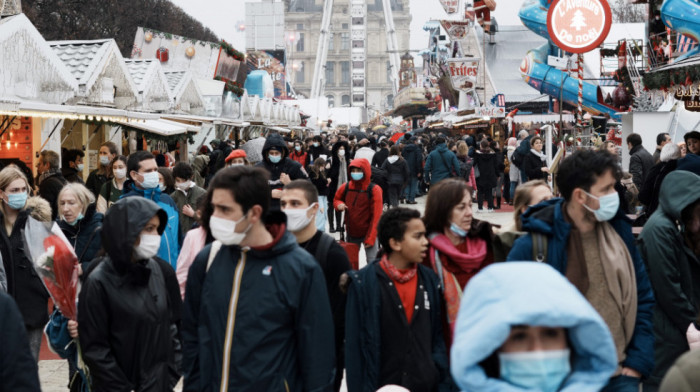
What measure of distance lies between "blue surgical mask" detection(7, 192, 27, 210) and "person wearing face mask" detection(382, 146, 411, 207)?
1117 centimetres

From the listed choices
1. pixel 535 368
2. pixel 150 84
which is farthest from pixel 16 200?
pixel 150 84

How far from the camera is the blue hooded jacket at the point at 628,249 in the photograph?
3637 millimetres

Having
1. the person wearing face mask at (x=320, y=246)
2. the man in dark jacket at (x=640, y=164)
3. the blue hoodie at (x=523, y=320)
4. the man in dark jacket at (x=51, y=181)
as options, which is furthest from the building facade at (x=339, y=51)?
the blue hoodie at (x=523, y=320)

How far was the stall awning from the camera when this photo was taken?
14773mm

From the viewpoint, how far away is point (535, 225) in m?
3.66

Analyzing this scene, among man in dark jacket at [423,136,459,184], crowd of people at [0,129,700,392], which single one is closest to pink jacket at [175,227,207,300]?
crowd of people at [0,129,700,392]

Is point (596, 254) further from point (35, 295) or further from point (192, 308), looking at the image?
point (35, 295)

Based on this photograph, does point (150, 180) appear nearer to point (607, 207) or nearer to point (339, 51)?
point (607, 207)

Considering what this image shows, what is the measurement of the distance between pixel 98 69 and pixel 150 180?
807 centimetres

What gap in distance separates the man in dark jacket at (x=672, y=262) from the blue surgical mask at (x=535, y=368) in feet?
7.90

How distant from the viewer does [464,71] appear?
124ft

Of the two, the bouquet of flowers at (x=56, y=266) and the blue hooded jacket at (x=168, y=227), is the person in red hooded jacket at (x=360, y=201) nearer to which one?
the blue hooded jacket at (x=168, y=227)

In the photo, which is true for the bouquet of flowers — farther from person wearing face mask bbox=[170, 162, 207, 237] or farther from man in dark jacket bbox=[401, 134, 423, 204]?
man in dark jacket bbox=[401, 134, 423, 204]

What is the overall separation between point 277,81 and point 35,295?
68164mm
